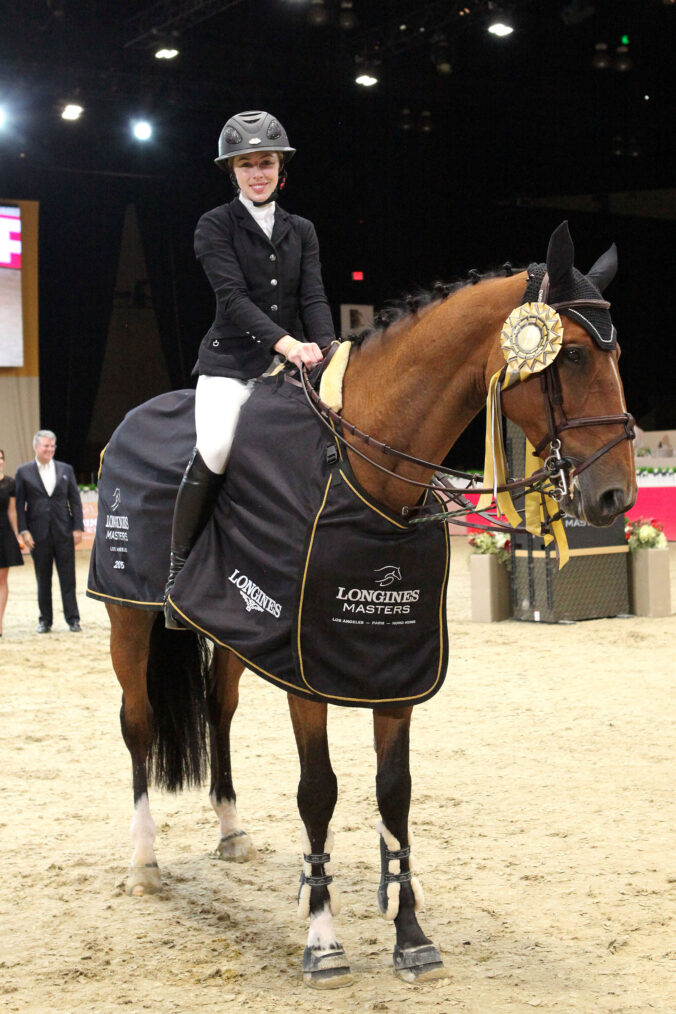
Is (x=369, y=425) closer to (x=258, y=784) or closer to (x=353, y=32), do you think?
(x=258, y=784)

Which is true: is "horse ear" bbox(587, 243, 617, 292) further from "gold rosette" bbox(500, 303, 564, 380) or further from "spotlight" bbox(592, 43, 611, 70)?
"spotlight" bbox(592, 43, 611, 70)

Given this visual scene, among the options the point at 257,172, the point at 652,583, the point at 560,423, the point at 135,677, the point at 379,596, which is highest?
the point at 257,172

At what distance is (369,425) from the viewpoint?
3004 millimetres

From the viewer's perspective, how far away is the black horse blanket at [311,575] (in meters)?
2.96

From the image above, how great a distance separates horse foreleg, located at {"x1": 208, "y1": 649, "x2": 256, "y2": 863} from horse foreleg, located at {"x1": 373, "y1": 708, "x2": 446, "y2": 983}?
101cm

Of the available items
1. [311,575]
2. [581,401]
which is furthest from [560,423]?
[311,575]

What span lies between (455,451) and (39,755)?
57.2 feet

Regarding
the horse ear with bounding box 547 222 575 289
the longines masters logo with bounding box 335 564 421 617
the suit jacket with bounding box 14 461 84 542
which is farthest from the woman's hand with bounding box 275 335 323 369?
the suit jacket with bounding box 14 461 84 542

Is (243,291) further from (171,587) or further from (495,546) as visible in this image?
(495,546)

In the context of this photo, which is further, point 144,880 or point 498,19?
point 498,19

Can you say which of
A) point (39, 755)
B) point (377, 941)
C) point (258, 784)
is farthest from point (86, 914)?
point (39, 755)

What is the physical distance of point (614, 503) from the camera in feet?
8.16

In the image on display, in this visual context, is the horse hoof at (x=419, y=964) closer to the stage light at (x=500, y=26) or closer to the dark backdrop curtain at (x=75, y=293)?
the stage light at (x=500, y=26)

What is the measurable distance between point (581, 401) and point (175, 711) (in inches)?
88.6
